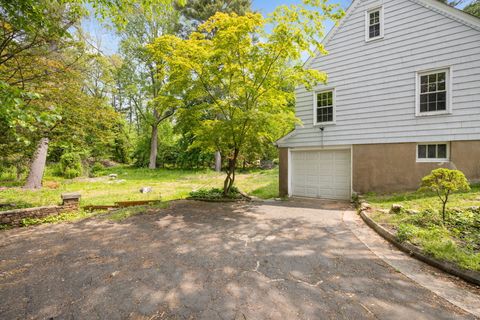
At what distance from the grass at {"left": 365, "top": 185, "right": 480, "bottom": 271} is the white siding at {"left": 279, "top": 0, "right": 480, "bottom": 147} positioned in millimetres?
2238

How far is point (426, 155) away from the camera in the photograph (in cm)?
711

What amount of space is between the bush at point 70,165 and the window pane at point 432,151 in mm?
18825

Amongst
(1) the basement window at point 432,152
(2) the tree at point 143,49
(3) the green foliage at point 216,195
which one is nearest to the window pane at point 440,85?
(1) the basement window at point 432,152

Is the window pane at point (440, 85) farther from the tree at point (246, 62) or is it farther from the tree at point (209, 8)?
the tree at point (209, 8)

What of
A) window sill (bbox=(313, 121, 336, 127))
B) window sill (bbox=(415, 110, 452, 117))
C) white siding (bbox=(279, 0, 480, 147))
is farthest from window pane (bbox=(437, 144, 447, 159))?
window sill (bbox=(313, 121, 336, 127))

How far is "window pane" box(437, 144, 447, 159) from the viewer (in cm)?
686

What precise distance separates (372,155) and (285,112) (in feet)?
11.1

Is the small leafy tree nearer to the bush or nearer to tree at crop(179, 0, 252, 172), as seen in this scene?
tree at crop(179, 0, 252, 172)

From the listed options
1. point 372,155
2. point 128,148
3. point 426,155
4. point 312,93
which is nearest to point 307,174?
point 372,155

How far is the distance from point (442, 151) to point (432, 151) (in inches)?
9.2

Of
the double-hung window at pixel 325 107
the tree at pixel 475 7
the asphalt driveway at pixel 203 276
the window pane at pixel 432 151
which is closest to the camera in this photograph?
the asphalt driveway at pixel 203 276

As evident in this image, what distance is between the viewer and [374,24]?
798cm

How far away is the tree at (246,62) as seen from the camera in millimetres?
6520

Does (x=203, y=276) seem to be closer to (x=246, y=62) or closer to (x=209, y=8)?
(x=246, y=62)
